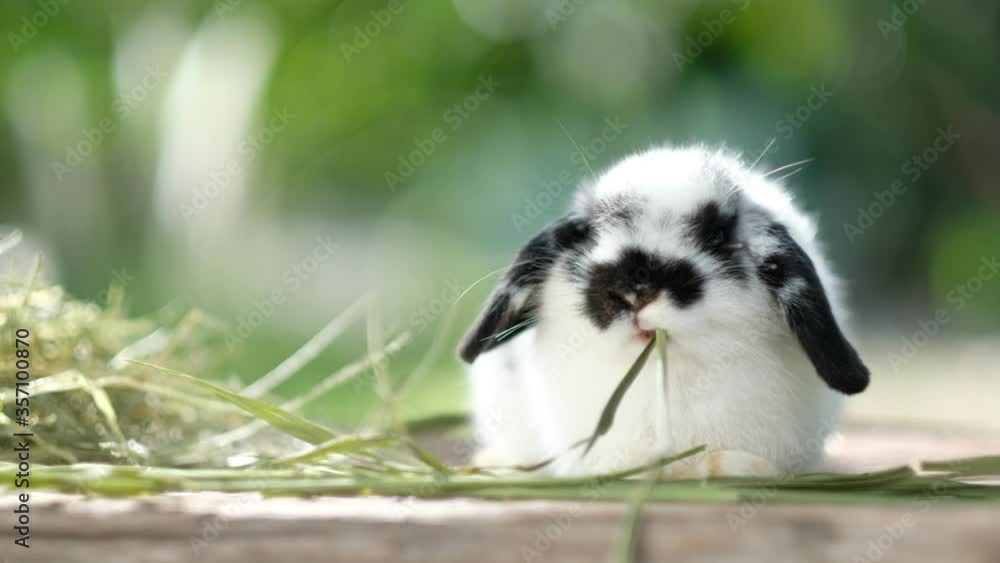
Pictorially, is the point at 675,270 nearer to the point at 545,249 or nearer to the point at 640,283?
the point at 640,283

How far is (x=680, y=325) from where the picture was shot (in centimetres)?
96

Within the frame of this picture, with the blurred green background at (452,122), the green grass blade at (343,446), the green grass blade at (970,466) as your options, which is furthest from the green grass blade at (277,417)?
the blurred green background at (452,122)

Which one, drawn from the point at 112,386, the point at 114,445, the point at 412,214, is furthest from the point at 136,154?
the point at 114,445

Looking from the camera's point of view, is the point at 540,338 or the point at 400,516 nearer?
the point at 400,516

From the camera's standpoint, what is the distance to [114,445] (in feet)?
3.55

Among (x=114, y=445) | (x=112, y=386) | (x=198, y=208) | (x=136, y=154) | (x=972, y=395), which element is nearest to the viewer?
(x=114, y=445)

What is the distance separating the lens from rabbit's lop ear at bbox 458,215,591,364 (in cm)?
108

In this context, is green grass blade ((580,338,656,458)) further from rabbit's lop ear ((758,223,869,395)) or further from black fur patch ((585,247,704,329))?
rabbit's lop ear ((758,223,869,395))

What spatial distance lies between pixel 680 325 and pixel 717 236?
13 cm

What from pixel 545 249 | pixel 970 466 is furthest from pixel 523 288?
pixel 970 466

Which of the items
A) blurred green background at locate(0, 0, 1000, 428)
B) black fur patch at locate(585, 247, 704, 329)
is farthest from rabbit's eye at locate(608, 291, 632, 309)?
blurred green background at locate(0, 0, 1000, 428)

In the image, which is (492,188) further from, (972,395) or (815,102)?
(972,395)

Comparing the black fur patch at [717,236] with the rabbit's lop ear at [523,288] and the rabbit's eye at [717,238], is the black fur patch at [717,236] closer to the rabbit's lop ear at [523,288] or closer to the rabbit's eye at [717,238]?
the rabbit's eye at [717,238]

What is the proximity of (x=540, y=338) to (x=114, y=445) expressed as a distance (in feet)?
1.71
